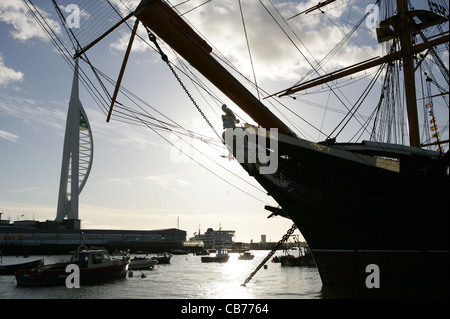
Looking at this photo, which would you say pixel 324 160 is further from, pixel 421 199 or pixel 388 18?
pixel 388 18

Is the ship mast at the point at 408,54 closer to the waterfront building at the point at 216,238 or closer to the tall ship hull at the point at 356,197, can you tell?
the tall ship hull at the point at 356,197

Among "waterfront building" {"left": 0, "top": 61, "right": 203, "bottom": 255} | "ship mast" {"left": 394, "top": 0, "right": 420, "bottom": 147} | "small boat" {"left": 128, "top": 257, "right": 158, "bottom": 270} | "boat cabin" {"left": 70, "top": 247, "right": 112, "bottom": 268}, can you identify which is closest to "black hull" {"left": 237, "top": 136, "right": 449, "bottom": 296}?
"ship mast" {"left": 394, "top": 0, "right": 420, "bottom": 147}

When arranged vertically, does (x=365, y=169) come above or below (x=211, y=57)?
below

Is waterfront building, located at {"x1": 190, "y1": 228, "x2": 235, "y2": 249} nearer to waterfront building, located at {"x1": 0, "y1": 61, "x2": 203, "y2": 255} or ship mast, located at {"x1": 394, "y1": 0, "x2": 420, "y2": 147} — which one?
waterfront building, located at {"x1": 0, "y1": 61, "x2": 203, "y2": 255}

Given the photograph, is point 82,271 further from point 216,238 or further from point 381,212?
point 216,238

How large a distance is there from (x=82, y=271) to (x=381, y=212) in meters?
21.7

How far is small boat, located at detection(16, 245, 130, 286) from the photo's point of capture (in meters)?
26.5

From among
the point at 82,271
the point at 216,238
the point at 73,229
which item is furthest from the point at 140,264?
the point at 216,238

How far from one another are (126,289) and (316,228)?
14470 mm

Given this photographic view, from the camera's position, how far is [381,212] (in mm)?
16766

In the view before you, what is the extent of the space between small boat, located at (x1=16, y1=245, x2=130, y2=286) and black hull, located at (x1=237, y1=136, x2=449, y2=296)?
17.4m

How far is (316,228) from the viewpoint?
18.5 m
